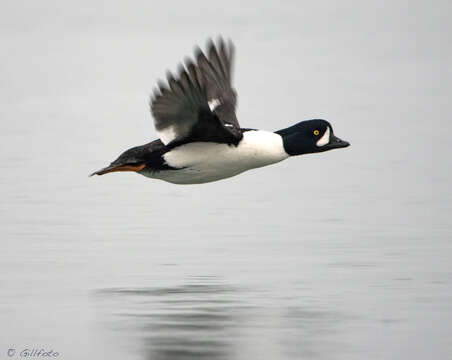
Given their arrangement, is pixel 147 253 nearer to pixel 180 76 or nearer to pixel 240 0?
pixel 180 76

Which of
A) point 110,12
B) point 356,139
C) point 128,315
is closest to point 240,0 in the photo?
point 110,12

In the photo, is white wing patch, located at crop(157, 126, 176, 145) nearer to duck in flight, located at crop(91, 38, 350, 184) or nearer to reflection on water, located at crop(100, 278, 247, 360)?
duck in flight, located at crop(91, 38, 350, 184)

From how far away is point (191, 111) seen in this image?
8398mm

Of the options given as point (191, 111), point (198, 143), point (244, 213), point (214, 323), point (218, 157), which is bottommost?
point (214, 323)

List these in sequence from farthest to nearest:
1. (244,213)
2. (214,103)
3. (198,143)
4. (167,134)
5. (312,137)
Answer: (244,213)
(214,103)
(312,137)
(198,143)
(167,134)

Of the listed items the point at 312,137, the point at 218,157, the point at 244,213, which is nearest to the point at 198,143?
the point at 218,157

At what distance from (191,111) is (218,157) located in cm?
67

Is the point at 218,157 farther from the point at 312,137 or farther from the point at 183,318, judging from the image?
the point at 183,318

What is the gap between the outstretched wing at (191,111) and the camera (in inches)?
318

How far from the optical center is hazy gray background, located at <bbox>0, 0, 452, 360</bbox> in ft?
24.1

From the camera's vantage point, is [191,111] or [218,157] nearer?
[191,111]

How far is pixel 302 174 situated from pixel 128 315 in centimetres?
476

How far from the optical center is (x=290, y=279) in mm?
8445

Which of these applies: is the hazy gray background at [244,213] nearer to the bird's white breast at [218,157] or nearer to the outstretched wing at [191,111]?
the bird's white breast at [218,157]
